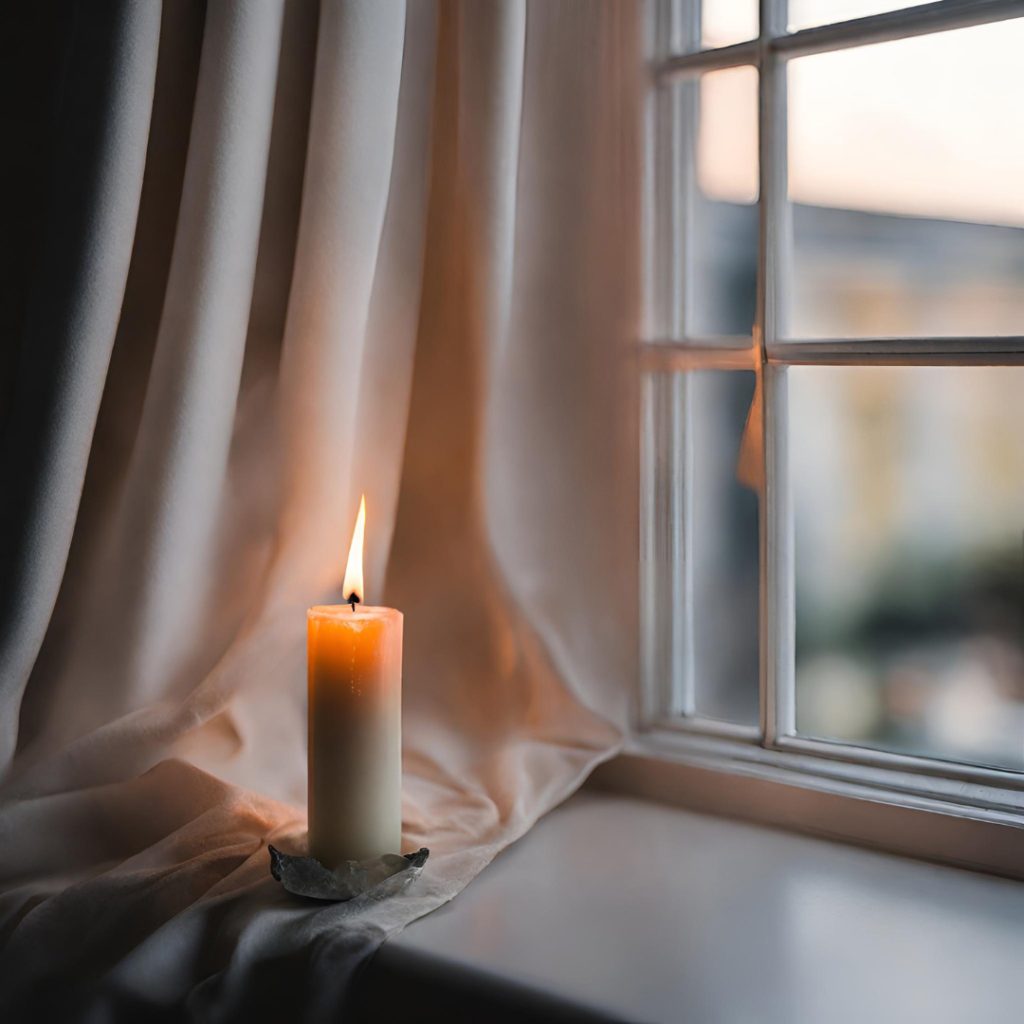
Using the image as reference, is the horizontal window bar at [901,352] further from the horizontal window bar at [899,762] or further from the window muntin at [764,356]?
the horizontal window bar at [899,762]

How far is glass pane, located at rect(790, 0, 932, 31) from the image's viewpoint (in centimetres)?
101

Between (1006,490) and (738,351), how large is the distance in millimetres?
266

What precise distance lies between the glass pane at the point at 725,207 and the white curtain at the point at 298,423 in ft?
0.31

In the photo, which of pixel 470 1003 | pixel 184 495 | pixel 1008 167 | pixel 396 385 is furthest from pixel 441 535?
pixel 1008 167

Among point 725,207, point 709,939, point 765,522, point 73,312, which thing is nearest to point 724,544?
point 765,522

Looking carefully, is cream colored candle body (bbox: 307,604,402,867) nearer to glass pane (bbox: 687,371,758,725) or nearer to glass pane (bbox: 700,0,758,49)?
glass pane (bbox: 687,371,758,725)

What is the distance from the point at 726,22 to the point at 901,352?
376mm

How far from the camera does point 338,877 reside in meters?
0.82

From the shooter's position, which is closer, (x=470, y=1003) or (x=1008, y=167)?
(x=470, y=1003)

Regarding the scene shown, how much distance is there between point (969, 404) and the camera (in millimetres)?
994

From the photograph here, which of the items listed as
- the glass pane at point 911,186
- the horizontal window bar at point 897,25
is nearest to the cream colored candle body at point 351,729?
the glass pane at point 911,186

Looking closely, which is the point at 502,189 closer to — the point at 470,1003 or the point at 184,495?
the point at 184,495

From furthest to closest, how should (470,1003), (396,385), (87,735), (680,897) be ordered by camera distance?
(396,385) < (87,735) < (680,897) < (470,1003)

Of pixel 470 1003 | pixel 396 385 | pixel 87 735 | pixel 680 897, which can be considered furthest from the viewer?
pixel 396 385
